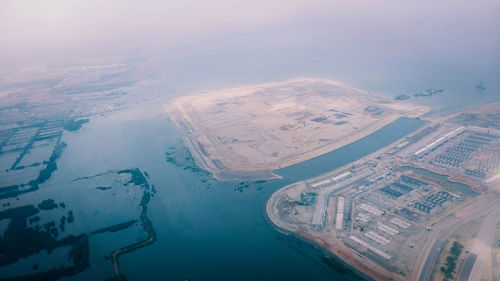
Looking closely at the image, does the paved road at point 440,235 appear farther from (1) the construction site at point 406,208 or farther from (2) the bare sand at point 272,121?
(2) the bare sand at point 272,121

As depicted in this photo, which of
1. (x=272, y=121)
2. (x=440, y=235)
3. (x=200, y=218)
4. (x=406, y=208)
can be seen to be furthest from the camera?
(x=272, y=121)

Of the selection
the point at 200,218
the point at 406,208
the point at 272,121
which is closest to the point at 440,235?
the point at 406,208

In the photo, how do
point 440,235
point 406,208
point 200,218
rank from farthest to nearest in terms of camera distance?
1. point 200,218
2. point 406,208
3. point 440,235

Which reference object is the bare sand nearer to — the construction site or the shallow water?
the shallow water

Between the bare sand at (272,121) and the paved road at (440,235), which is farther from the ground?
the bare sand at (272,121)

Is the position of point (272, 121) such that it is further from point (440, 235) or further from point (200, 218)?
point (440, 235)

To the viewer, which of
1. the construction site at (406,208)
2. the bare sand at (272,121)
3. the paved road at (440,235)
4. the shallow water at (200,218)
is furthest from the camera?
the bare sand at (272,121)

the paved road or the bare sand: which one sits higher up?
the bare sand

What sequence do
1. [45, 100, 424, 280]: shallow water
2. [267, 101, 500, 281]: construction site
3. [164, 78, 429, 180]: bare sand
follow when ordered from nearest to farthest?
[267, 101, 500, 281]: construction site, [45, 100, 424, 280]: shallow water, [164, 78, 429, 180]: bare sand

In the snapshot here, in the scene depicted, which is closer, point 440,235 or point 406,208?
point 440,235

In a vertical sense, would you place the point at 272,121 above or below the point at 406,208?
above

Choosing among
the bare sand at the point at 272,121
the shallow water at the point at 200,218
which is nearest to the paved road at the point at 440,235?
the shallow water at the point at 200,218

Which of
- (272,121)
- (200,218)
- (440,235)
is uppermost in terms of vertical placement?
(272,121)

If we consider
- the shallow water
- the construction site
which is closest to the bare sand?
the shallow water
